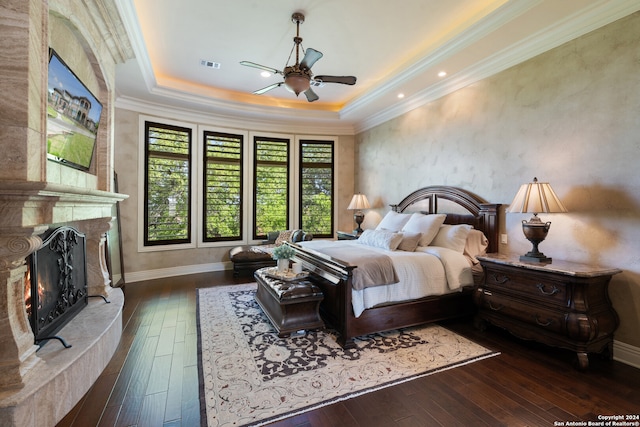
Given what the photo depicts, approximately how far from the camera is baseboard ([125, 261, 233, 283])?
5.17m

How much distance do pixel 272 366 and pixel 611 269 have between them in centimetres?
299

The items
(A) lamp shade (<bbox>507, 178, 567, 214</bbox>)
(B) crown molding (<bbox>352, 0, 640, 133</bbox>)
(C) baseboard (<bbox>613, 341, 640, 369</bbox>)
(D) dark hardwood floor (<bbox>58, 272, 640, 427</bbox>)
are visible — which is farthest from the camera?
(A) lamp shade (<bbox>507, 178, 567, 214</bbox>)

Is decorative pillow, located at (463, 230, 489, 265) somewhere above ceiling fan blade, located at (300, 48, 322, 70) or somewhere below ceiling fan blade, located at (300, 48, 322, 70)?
below

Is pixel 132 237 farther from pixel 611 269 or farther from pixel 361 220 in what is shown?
pixel 611 269

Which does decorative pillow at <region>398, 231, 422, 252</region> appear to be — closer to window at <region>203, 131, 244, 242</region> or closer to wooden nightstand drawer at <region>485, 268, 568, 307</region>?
wooden nightstand drawer at <region>485, 268, 568, 307</region>

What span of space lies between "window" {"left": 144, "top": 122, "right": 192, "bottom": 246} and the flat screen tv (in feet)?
8.61

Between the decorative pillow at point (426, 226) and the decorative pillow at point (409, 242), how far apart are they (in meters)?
0.20

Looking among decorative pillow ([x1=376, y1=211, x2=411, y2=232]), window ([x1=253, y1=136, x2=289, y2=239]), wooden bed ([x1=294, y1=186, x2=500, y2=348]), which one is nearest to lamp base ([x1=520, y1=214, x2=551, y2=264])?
wooden bed ([x1=294, y1=186, x2=500, y2=348])

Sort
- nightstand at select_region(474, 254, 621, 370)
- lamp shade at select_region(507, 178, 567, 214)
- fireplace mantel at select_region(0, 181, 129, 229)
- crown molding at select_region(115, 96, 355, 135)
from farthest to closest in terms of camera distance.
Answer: crown molding at select_region(115, 96, 355, 135)
lamp shade at select_region(507, 178, 567, 214)
nightstand at select_region(474, 254, 621, 370)
fireplace mantel at select_region(0, 181, 129, 229)

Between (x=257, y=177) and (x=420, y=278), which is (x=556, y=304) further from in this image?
(x=257, y=177)

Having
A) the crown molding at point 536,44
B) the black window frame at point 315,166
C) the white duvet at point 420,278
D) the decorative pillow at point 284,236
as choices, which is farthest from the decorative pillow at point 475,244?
the black window frame at point 315,166

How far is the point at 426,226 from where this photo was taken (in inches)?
154

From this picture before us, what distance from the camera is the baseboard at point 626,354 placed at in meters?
2.51

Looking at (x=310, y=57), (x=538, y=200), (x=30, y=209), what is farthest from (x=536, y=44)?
(x=30, y=209)
